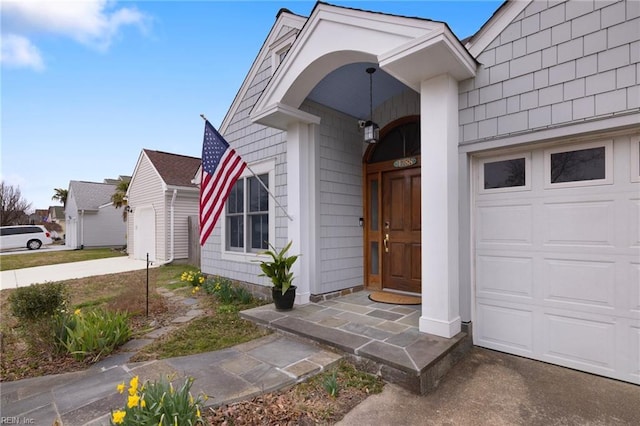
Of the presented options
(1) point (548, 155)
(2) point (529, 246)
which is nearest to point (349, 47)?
(1) point (548, 155)

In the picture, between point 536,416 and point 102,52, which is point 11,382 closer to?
point 536,416

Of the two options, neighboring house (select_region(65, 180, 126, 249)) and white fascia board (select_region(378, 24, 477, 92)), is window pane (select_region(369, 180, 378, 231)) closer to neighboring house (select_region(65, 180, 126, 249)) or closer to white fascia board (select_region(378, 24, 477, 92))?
white fascia board (select_region(378, 24, 477, 92))

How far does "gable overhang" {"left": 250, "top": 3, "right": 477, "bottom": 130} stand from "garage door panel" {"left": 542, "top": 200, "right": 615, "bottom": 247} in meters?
1.71

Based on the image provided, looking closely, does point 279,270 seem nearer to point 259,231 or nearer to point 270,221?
point 270,221

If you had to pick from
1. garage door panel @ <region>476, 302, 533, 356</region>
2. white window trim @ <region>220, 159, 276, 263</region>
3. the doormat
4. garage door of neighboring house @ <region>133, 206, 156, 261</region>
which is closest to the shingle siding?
garage door panel @ <region>476, 302, 533, 356</region>

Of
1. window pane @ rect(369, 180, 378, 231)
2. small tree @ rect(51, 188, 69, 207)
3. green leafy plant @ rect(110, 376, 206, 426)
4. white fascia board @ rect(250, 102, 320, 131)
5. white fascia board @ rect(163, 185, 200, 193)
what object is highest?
small tree @ rect(51, 188, 69, 207)

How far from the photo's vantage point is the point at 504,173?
333 centimetres

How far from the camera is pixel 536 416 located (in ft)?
7.39

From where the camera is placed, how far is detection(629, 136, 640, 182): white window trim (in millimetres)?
2596

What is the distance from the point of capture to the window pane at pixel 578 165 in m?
2.79

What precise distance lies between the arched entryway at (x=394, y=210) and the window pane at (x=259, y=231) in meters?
1.94

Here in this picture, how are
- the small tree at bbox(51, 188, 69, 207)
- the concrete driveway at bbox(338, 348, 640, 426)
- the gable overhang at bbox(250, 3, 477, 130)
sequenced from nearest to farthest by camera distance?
the concrete driveway at bbox(338, 348, 640, 426), the gable overhang at bbox(250, 3, 477, 130), the small tree at bbox(51, 188, 69, 207)

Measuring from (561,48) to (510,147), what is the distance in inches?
37.8

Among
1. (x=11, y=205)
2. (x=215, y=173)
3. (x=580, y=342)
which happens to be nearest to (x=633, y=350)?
(x=580, y=342)
